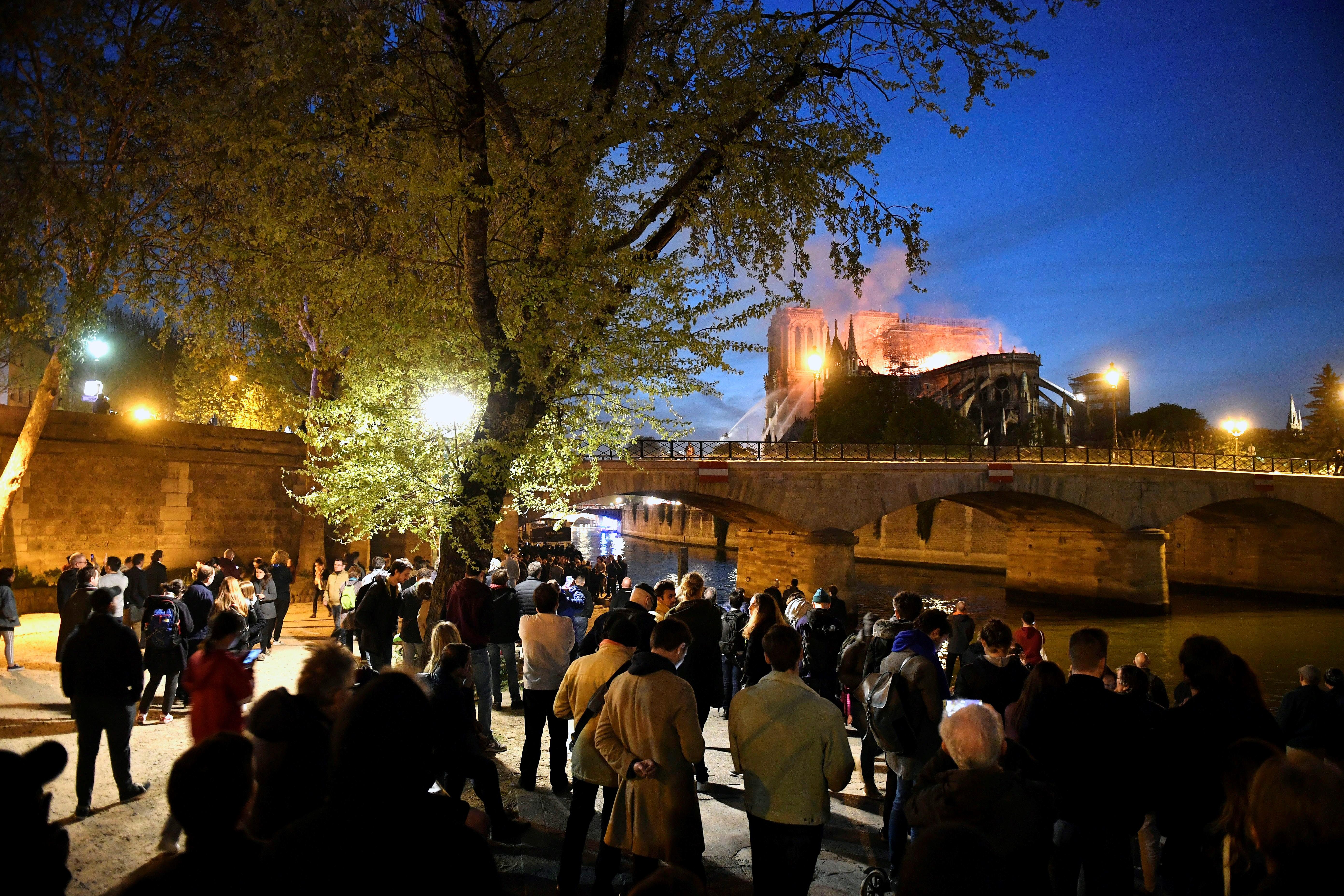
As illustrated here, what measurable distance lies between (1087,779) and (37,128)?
15482mm

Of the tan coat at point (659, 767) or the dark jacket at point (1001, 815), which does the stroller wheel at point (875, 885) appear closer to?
the tan coat at point (659, 767)

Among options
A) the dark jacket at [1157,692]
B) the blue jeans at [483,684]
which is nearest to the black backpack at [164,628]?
the blue jeans at [483,684]

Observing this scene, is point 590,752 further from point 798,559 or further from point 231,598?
point 798,559

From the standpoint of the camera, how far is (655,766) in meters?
3.96

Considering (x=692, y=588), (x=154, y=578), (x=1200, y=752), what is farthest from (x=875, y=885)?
(x=154, y=578)

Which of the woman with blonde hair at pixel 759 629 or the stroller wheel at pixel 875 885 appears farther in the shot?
the woman with blonde hair at pixel 759 629

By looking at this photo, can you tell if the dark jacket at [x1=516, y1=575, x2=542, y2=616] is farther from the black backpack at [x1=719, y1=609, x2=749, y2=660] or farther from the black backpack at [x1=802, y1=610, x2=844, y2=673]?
the black backpack at [x1=802, y1=610, x2=844, y2=673]

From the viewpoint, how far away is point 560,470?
35.3 feet

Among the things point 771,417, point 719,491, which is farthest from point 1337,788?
point 771,417

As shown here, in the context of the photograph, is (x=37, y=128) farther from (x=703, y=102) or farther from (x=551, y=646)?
(x=551, y=646)

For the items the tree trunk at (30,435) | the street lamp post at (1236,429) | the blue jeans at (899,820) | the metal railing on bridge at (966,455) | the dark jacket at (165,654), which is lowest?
the blue jeans at (899,820)

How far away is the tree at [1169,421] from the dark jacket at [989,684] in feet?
241

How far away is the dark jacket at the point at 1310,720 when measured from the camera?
17.3ft

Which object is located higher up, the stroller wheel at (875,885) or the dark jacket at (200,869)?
the dark jacket at (200,869)
